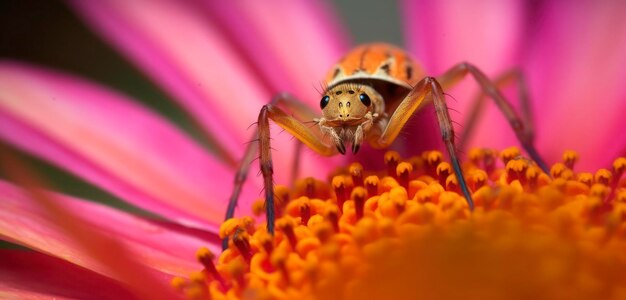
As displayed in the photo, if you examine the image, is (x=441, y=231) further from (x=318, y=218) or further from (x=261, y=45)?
(x=261, y=45)

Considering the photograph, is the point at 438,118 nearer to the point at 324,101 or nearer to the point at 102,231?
the point at 324,101

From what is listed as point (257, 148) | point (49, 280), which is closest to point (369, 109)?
point (257, 148)

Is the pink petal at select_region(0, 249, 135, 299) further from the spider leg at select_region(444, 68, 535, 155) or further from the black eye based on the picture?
the spider leg at select_region(444, 68, 535, 155)

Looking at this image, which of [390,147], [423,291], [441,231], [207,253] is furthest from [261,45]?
[423,291]

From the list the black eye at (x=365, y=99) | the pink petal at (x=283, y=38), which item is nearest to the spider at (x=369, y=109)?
the black eye at (x=365, y=99)

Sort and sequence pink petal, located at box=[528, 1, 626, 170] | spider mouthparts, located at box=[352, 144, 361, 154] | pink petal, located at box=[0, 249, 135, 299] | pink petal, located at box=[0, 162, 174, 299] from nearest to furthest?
1. pink petal, located at box=[0, 162, 174, 299]
2. pink petal, located at box=[0, 249, 135, 299]
3. spider mouthparts, located at box=[352, 144, 361, 154]
4. pink petal, located at box=[528, 1, 626, 170]

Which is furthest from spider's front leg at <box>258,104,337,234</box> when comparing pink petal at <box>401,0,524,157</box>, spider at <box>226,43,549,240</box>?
pink petal at <box>401,0,524,157</box>
